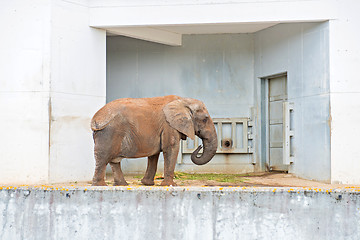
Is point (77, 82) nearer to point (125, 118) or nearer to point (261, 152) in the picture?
point (125, 118)

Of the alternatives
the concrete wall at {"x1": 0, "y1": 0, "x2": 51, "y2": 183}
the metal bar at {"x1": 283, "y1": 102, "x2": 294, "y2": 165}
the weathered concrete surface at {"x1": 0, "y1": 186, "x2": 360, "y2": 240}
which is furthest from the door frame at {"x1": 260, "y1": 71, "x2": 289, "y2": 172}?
the weathered concrete surface at {"x1": 0, "y1": 186, "x2": 360, "y2": 240}

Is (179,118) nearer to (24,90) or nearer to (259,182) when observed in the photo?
(259,182)

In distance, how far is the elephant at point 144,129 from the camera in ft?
31.6

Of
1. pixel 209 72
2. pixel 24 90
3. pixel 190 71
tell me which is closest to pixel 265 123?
pixel 209 72

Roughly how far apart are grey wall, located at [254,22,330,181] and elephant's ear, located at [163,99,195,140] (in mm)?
3062

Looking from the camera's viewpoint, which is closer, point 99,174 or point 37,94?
point 99,174

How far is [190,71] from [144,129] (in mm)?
5276

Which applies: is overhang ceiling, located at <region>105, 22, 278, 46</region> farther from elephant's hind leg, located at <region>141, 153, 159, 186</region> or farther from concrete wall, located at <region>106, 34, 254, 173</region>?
elephant's hind leg, located at <region>141, 153, 159, 186</region>

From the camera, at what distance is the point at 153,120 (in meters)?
10.0

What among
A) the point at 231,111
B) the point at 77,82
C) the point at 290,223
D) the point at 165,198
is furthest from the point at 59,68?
the point at 290,223

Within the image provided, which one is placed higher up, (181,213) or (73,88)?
(73,88)

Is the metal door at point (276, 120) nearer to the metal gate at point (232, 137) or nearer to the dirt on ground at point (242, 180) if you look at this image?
the dirt on ground at point (242, 180)

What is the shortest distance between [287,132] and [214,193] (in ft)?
22.3

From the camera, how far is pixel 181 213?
20.8 feet
